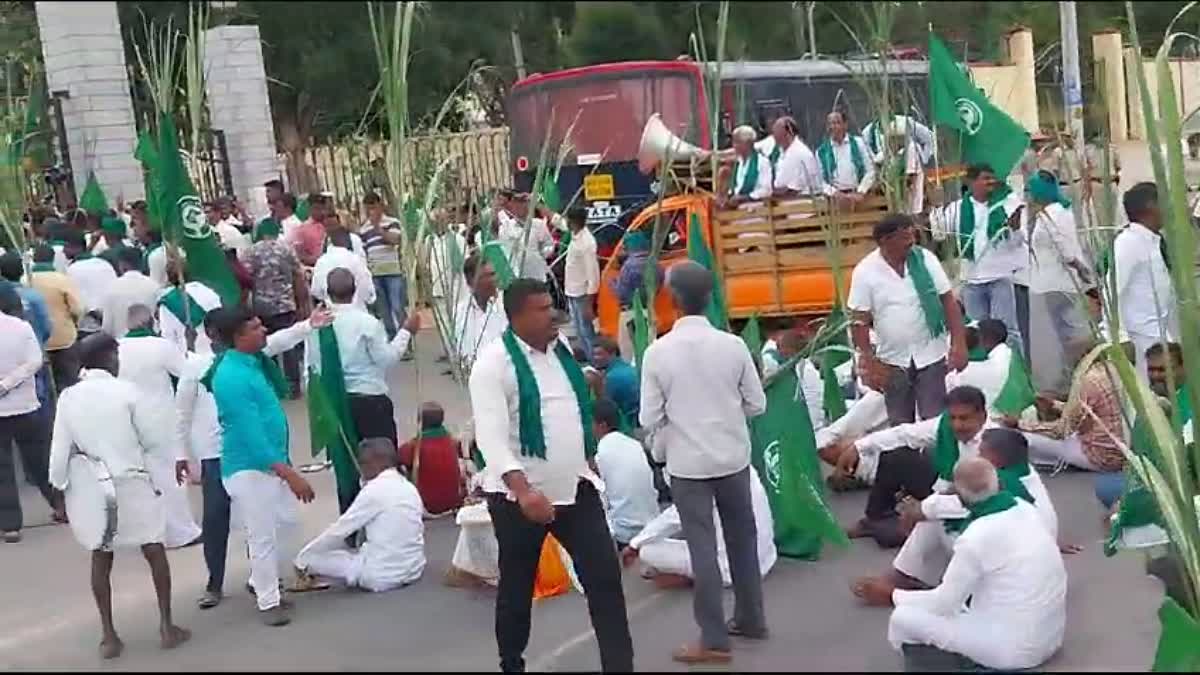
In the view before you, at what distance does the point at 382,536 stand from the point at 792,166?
5.11m

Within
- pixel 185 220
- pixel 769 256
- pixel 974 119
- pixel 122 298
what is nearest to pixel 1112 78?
pixel 974 119

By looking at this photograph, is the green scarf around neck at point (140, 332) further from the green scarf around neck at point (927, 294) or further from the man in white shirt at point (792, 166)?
the man in white shirt at point (792, 166)

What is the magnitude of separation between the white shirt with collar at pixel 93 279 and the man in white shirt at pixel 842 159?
4730 mm

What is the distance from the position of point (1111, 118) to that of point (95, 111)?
10.6m

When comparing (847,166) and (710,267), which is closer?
(710,267)

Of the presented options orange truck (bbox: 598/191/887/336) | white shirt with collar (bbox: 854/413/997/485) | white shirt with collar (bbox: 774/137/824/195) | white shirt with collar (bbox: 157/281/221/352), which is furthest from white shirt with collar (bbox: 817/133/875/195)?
white shirt with collar (bbox: 157/281/221/352)

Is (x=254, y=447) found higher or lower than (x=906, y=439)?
higher

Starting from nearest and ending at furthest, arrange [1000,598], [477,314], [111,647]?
[1000,598]
[111,647]
[477,314]

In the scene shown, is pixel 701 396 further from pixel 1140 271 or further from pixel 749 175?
pixel 749 175

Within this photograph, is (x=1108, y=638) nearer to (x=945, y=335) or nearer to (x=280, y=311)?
(x=945, y=335)

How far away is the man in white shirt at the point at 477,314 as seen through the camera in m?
6.88

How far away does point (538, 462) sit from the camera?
4.50 m

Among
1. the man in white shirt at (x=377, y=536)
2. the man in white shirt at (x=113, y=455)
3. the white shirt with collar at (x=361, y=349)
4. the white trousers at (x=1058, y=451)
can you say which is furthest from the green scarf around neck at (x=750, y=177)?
the man in white shirt at (x=113, y=455)

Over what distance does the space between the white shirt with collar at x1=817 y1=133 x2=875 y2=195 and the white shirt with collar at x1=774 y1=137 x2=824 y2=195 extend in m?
0.10
